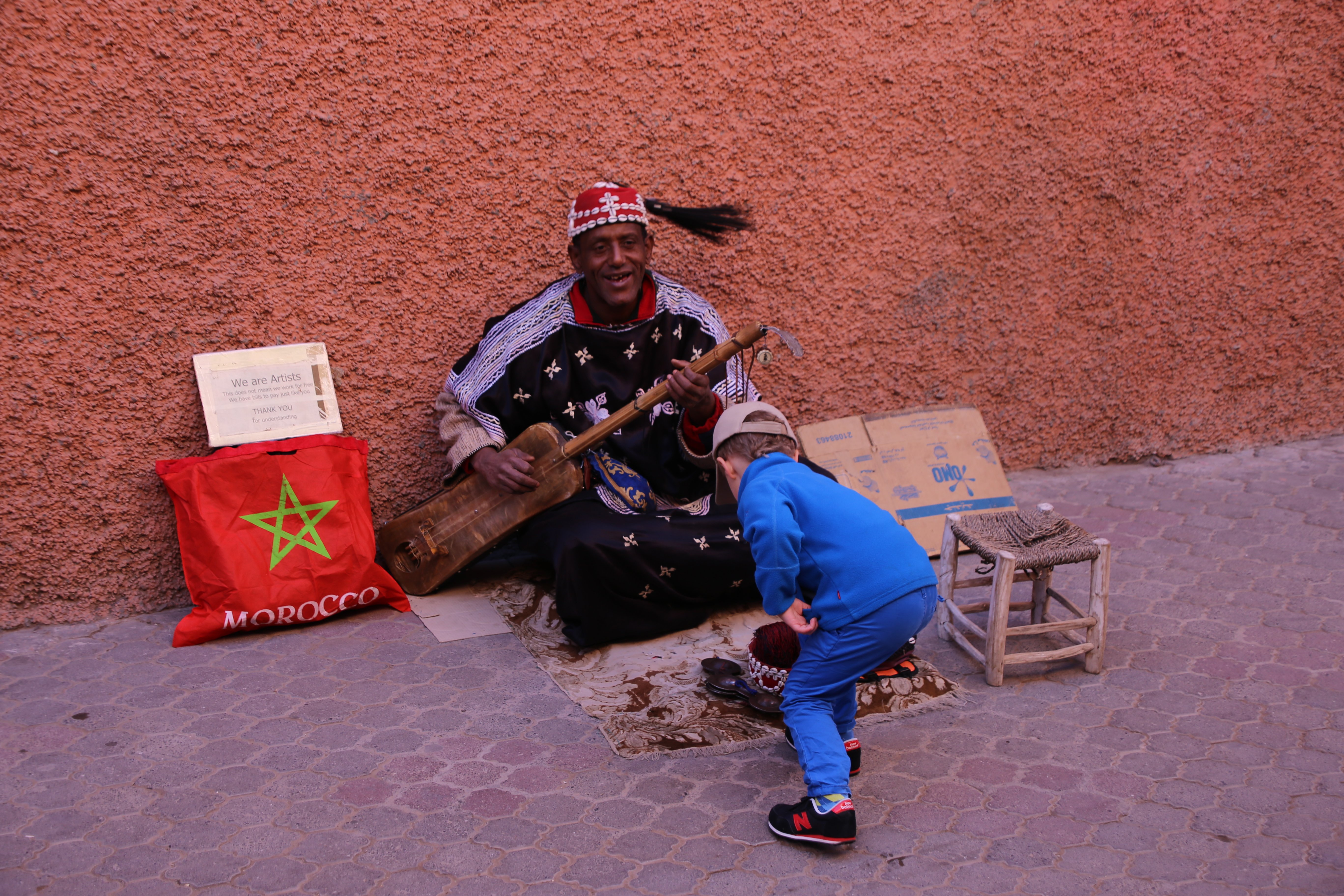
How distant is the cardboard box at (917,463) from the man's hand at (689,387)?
89cm

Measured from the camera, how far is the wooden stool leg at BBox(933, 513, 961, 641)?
3637mm

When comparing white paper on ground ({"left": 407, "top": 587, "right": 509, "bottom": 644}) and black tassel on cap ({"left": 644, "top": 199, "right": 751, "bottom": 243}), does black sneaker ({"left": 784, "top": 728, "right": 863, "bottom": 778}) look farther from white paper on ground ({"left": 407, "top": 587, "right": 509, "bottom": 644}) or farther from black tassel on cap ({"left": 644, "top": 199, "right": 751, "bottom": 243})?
black tassel on cap ({"left": 644, "top": 199, "right": 751, "bottom": 243})

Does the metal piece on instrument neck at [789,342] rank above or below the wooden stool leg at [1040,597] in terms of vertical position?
above

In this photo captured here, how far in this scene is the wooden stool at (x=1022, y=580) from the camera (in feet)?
10.8

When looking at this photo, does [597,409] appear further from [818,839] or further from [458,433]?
[818,839]

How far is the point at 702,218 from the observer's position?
4020mm

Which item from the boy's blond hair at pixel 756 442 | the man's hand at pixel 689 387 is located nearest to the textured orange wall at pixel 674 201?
the man's hand at pixel 689 387

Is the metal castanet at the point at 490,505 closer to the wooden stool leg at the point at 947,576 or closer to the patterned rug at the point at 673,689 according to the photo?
the patterned rug at the point at 673,689

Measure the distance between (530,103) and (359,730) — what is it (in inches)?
95.9

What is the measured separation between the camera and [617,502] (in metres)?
3.97

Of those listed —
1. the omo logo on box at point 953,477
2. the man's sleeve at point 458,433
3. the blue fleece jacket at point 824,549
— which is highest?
the man's sleeve at point 458,433

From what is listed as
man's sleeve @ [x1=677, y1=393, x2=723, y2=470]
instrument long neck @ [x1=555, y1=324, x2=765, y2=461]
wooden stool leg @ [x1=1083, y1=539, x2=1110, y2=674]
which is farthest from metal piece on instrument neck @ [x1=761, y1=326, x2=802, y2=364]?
wooden stool leg @ [x1=1083, y1=539, x2=1110, y2=674]

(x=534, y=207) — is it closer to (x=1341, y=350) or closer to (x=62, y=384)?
(x=62, y=384)

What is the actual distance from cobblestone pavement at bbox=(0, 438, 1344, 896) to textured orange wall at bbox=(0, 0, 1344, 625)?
857mm
